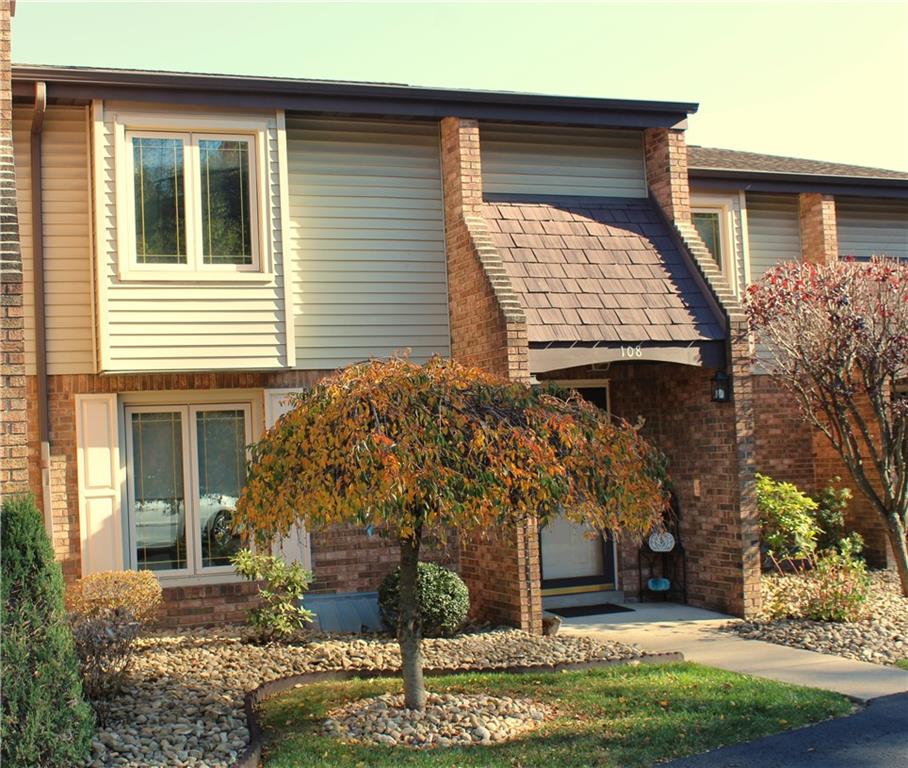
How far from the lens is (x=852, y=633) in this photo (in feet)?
33.1

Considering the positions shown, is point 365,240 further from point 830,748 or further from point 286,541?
point 830,748

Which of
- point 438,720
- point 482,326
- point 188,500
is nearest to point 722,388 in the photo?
point 482,326

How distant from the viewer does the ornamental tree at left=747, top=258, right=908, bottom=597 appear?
440 inches

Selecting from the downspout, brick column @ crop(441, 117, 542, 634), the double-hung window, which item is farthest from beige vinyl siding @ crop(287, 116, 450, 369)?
the downspout

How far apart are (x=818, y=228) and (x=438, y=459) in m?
10.2

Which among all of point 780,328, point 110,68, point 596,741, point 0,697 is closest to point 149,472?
point 110,68

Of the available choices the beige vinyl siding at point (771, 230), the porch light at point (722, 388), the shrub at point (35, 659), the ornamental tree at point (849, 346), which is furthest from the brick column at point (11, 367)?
the beige vinyl siding at point (771, 230)

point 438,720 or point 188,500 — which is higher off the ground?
point 188,500

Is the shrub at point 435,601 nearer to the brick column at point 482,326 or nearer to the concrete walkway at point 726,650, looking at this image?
the brick column at point 482,326

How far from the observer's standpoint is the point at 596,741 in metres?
6.67

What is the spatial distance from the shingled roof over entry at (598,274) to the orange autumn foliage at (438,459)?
365cm

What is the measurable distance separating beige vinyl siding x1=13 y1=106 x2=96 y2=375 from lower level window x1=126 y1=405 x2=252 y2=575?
973mm

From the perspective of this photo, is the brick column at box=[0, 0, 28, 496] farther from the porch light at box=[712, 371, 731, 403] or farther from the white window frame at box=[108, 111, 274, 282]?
the porch light at box=[712, 371, 731, 403]

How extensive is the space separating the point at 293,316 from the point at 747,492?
214 inches
